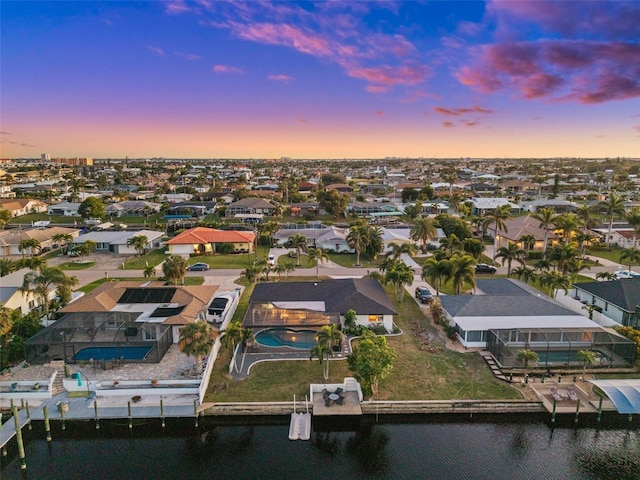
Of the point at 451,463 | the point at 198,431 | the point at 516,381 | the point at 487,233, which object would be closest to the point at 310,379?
the point at 198,431

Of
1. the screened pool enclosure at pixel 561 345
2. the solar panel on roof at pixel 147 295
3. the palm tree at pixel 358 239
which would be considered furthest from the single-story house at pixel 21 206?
the screened pool enclosure at pixel 561 345

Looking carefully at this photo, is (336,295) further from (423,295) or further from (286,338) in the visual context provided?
(423,295)

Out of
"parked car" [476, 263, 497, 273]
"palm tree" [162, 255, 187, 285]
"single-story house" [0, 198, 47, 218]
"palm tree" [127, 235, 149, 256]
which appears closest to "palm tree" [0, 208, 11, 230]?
"single-story house" [0, 198, 47, 218]

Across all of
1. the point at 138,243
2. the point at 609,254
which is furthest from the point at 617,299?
the point at 138,243

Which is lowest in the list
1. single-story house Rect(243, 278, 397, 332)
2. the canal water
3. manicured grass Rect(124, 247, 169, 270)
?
the canal water

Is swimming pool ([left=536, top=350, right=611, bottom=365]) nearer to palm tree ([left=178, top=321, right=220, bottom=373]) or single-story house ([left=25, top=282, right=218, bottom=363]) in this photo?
palm tree ([left=178, top=321, right=220, bottom=373])
